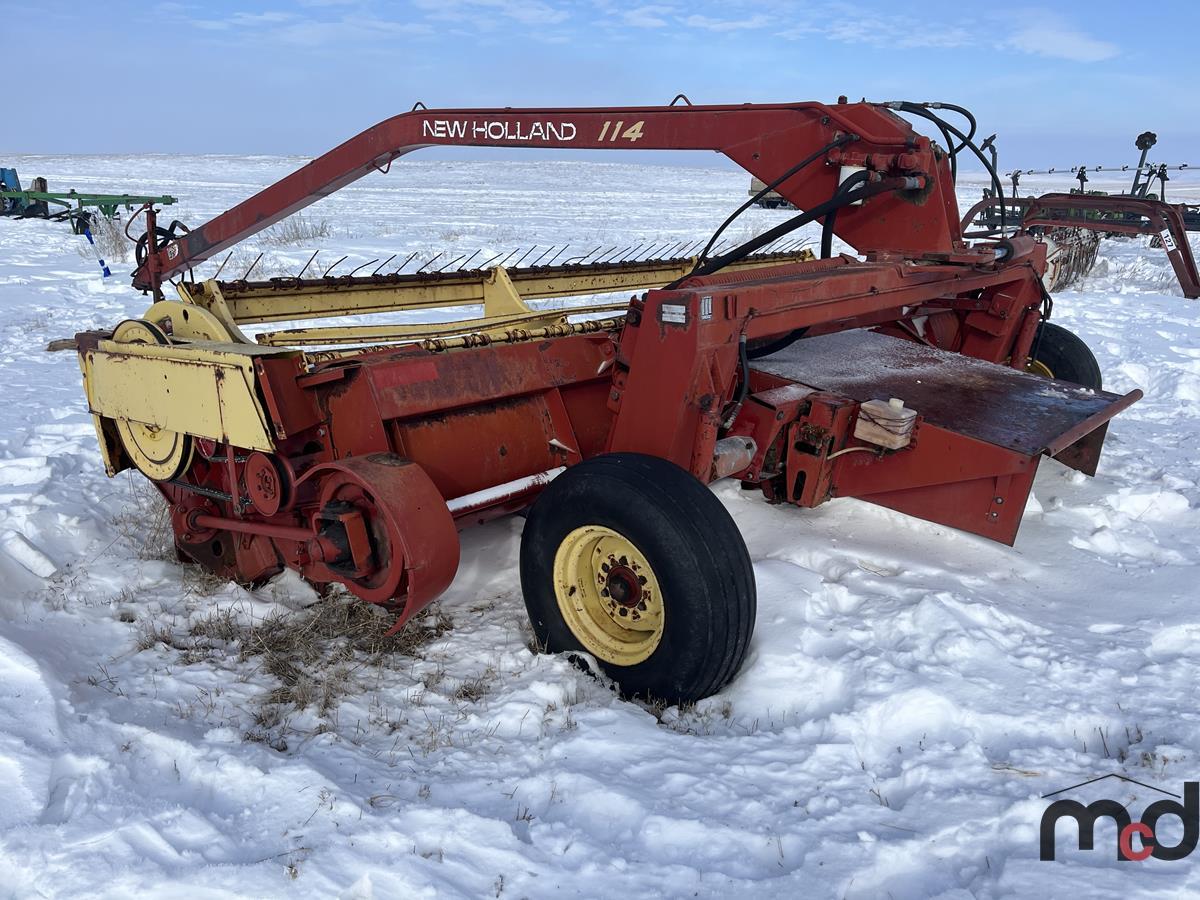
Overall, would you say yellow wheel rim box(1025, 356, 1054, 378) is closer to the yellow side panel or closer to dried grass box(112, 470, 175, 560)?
the yellow side panel

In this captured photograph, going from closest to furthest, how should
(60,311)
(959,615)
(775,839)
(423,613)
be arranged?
(775,839)
(959,615)
(423,613)
(60,311)

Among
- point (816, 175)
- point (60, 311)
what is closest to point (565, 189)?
point (60, 311)

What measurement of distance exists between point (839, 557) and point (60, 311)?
9.17m

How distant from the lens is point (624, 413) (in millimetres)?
3182

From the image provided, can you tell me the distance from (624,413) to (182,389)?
177 centimetres

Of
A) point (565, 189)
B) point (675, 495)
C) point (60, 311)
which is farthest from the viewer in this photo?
point (565, 189)

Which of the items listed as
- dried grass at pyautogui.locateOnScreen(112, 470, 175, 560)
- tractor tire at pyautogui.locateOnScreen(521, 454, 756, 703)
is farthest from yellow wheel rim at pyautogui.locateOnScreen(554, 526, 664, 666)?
dried grass at pyautogui.locateOnScreen(112, 470, 175, 560)

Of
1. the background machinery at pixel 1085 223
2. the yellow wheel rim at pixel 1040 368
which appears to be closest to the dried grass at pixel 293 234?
the background machinery at pixel 1085 223

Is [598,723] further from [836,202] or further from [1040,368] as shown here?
[1040,368]

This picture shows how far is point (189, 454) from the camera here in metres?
3.73

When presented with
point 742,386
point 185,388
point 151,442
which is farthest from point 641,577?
point 151,442

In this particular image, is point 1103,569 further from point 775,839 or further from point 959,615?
point 775,839

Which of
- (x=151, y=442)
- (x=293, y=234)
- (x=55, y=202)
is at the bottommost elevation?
(x=151, y=442)

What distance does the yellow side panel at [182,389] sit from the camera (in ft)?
10.8
